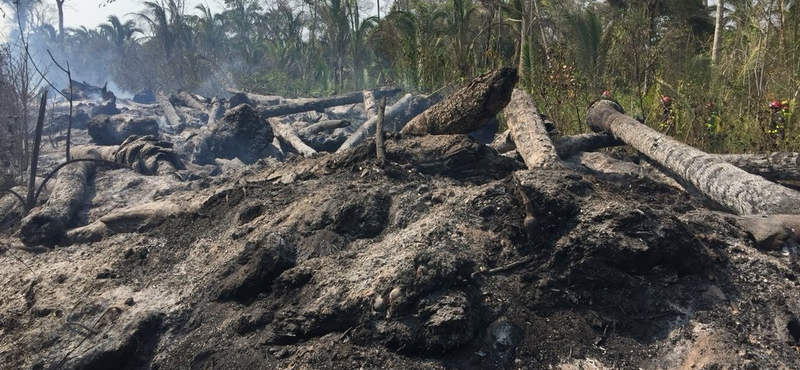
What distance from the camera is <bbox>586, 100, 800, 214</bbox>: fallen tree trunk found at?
4.13 m

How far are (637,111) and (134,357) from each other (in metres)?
7.64

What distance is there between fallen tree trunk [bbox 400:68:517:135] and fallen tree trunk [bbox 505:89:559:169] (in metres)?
0.56

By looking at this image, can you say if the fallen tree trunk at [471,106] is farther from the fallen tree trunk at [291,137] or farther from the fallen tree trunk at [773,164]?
the fallen tree trunk at [291,137]

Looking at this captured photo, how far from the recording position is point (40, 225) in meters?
5.95

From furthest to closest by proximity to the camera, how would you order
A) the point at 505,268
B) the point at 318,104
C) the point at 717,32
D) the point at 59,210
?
the point at 318,104 < the point at 717,32 < the point at 59,210 < the point at 505,268

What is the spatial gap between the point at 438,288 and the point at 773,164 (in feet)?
13.2

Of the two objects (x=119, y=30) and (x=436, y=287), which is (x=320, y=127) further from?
(x=119, y=30)

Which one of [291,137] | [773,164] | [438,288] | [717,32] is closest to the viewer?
[438,288]

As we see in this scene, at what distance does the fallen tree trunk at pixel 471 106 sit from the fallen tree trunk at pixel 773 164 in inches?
99.9

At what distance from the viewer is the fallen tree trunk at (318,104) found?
15062 millimetres

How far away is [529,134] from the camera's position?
5734 millimetres

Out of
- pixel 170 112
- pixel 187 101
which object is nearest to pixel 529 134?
pixel 170 112

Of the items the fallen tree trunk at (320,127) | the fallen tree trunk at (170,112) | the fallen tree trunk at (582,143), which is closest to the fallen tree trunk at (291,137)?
the fallen tree trunk at (320,127)

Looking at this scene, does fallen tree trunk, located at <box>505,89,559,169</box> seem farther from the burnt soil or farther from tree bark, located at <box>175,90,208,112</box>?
tree bark, located at <box>175,90,208,112</box>
